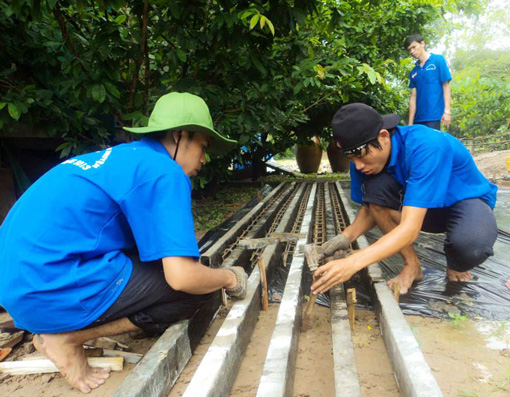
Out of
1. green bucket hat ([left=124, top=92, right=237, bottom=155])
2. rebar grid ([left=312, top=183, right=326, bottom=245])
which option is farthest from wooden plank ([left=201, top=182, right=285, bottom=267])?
green bucket hat ([left=124, top=92, right=237, bottom=155])

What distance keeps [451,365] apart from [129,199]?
57.9 inches

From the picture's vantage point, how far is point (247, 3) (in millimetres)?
2160

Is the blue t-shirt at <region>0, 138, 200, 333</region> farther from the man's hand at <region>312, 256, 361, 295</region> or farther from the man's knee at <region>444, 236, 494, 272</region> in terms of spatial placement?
the man's knee at <region>444, 236, 494, 272</region>

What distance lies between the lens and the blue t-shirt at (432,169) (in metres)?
1.78

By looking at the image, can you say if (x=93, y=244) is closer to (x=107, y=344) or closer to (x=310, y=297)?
(x=107, y=344)

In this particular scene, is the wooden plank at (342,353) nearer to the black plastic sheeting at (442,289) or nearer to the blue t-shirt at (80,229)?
the black plastic sheeting at (442,289)

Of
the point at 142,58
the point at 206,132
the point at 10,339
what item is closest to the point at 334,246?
the point at 206,132

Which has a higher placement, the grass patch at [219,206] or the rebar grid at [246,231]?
the rebar grid at [246,231]

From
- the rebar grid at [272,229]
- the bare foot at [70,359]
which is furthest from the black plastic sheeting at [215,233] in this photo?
the bare foot at [70,359]

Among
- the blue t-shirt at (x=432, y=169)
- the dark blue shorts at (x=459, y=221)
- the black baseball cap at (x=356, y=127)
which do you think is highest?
the black baseball cap at (x=356, y=127)

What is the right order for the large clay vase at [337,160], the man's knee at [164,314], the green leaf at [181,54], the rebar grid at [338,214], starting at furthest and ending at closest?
1. the large clay vase at [337,160]
2. the rebar grid at [338,214]
3. the green leaf at [181,54]
4. the man's knee at [164,314]

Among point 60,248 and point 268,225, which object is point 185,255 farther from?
point 268,225

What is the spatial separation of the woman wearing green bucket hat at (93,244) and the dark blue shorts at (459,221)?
1.29m

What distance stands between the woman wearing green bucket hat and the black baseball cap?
2.47 ft
